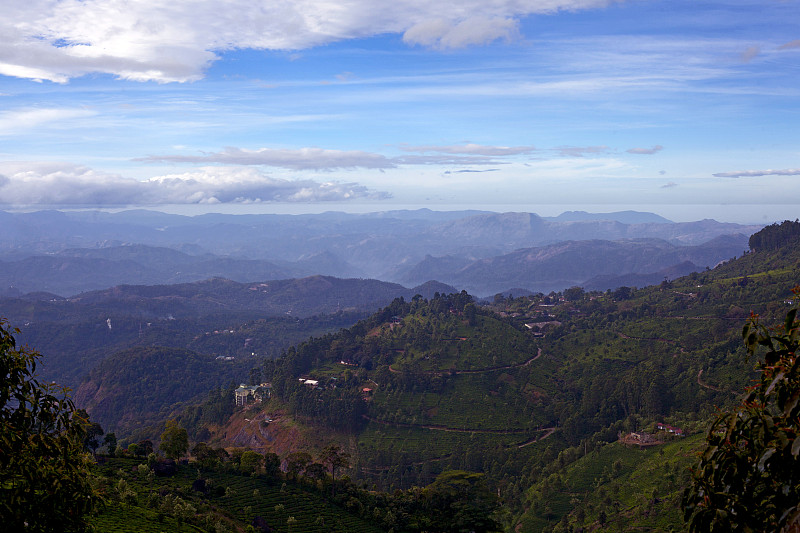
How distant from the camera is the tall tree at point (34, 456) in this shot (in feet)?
25.4

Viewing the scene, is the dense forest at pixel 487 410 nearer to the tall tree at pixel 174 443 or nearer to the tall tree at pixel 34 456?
the tall tree at pixel 174 443

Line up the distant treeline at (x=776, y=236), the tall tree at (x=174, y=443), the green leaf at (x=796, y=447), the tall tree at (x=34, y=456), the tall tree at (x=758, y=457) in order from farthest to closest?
the distant treeline at (x=776, y=236), the tall tree at (x=174, y=443), the tall tree at (x=34, y=456), the tall tree at (x=758, y=457), the green leaf at (x=796, y=447)

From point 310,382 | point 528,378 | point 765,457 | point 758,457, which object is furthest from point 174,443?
point 528,378

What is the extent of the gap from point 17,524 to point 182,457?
38.9 m

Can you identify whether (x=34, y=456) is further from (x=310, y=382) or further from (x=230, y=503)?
(x=310, y=382)

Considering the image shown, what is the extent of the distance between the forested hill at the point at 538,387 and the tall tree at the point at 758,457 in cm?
3178

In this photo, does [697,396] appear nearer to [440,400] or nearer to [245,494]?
[440,400]

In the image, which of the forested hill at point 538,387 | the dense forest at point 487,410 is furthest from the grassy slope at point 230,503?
the forested hill at point 538,387

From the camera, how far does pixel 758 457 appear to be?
569cm

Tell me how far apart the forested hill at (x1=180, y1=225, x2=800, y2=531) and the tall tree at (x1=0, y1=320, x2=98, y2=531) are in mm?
33712

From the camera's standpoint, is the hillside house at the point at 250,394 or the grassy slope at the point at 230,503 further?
the hillside house at the point at 250,394

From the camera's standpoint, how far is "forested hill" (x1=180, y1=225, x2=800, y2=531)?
48188 millimetres

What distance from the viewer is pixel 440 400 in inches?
2756

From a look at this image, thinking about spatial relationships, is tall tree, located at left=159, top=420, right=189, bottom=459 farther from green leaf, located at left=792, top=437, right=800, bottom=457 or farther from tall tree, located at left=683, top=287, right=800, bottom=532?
green leaf, located at left=792, top=437, right=800, bottom=457
